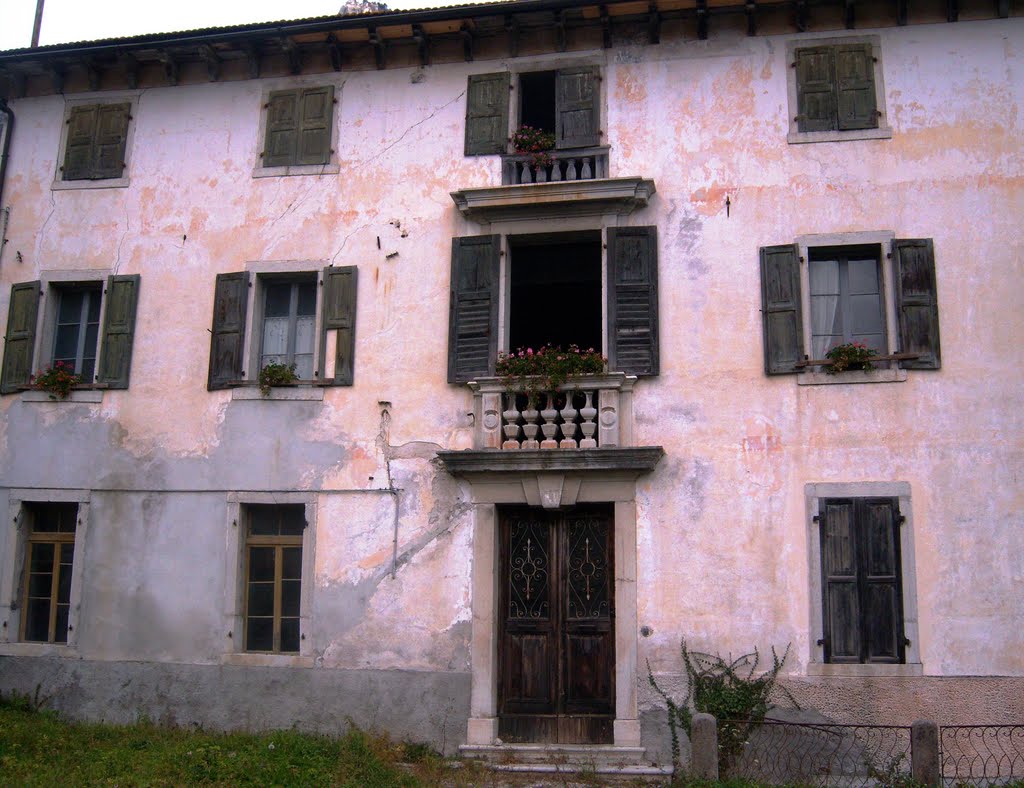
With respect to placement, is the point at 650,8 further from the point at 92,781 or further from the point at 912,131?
the point at 92,781

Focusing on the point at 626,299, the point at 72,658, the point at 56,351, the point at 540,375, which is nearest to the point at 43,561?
the point at 72,658

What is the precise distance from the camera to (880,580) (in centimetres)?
1055

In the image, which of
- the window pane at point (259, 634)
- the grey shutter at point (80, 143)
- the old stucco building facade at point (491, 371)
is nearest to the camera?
the old stucco building facade at point (491, 371)

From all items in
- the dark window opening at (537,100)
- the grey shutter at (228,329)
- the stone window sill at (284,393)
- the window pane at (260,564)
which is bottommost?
the window pane at (260,564)

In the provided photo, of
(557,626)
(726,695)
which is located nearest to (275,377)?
(557,626)

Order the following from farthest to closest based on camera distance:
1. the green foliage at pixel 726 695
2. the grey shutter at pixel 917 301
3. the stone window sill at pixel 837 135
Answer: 1. the stone window sill at pixel 837 135
2. the grey shutter at pixel 917 301
3. the green foliage at pixel 726 695

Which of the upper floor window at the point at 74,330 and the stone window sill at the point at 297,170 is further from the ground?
the stone window sill at the point at 297,170

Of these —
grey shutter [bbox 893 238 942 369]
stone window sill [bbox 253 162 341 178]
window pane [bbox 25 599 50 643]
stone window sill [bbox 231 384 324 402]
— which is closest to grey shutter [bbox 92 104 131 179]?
stone window sill [bbox 253 162 341 178]

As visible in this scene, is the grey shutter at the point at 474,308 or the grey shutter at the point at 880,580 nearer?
the grey shutter at the point at 880,580

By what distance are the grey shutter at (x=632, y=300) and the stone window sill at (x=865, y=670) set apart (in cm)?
358

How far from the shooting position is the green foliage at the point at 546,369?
11.4 m

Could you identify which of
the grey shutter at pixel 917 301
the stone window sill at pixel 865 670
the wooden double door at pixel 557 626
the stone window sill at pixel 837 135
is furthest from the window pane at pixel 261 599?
the stone window sill at pixel 837 135

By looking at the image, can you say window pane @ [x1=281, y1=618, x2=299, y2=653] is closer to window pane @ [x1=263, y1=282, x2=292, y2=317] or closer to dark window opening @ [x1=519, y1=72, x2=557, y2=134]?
window pane @ [x1=263, y1=282, x2=292, y2=317]

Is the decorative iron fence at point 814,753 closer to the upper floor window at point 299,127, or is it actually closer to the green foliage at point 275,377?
the green foliage at point 275,377
